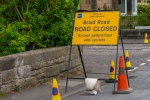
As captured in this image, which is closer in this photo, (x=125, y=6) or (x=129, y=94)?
(x=129, y=94)

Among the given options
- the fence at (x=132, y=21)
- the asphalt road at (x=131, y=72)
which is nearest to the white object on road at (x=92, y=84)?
the asphalt road at (x=131, y=72)

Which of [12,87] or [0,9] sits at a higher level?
[0,9]

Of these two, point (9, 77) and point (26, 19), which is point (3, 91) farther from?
point (26, 19)

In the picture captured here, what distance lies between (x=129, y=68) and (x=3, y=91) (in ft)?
17.1

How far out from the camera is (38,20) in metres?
11.6

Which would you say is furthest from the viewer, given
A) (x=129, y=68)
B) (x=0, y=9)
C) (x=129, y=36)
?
(x=129, y=36)

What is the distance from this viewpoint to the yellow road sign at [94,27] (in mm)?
10086

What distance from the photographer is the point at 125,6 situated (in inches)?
1245

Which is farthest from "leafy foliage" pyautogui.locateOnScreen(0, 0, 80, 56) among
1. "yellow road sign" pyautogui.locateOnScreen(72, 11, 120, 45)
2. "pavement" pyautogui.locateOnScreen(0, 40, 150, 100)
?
"yellow road sign" pyautogui.locateOnScreen(72, 11, 120, 45)

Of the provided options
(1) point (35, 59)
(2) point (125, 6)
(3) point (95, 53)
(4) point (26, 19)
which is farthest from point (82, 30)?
(2) point (125, 6)

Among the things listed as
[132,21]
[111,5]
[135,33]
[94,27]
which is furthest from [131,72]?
[111,5]

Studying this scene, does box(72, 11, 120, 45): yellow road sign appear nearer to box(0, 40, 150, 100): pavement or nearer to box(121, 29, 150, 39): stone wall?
box(0, 40, 150, 100): pavement

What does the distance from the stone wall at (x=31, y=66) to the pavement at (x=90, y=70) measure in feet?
0.78

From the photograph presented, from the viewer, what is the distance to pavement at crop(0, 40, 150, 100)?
9.55m
